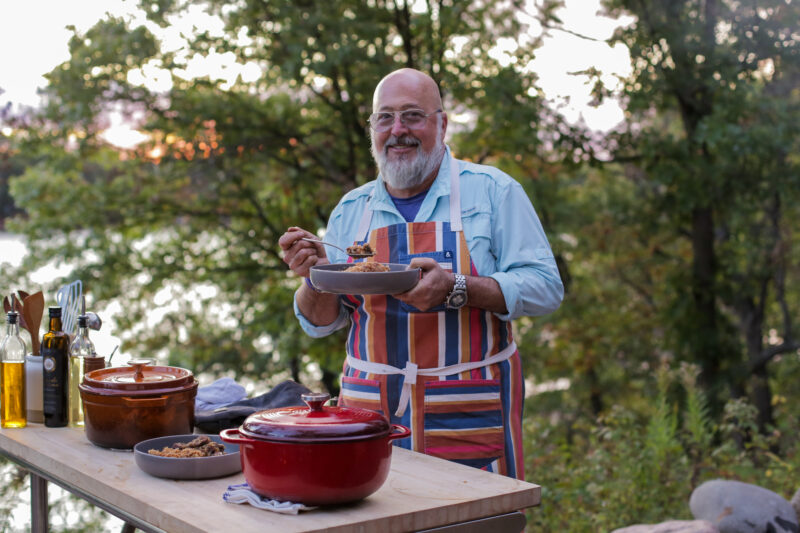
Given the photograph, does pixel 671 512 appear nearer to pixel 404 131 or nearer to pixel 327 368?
pixel 404 131

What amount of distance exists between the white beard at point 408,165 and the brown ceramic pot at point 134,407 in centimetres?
90

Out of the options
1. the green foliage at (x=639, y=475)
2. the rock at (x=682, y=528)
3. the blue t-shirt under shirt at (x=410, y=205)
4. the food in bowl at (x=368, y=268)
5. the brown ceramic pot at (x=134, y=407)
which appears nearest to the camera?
the brown ceramic pot at (x=134, y=407)

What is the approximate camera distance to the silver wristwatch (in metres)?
2.38

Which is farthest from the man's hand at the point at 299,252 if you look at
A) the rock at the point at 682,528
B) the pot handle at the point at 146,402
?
the rock at the point at 682,528

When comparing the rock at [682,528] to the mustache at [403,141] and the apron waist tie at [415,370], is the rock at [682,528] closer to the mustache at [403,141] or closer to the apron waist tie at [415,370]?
the apron waist tie at [415,370]

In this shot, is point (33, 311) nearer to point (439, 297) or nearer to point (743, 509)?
point (439, 297)

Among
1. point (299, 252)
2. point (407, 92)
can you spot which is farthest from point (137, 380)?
point (407, 92)

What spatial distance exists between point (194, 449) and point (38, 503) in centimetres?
89

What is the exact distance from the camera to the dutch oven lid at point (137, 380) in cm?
212

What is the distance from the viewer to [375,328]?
103 inches

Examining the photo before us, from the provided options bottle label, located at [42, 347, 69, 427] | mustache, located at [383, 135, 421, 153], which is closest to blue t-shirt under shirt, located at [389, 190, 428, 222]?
mustache, located at [383, 135, 421, 153]

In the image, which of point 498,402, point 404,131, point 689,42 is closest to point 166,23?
point 689,42

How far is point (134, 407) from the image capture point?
211cm

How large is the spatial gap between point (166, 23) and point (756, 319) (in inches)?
237
